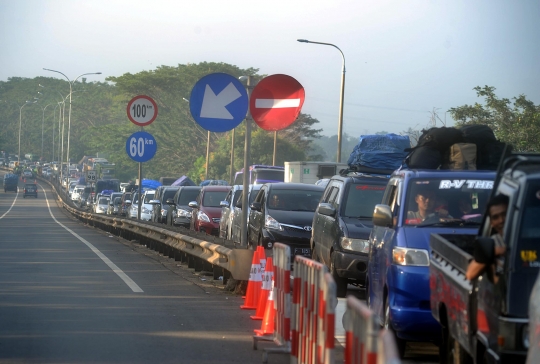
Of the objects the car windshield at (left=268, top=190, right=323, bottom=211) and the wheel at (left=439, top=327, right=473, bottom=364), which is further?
the car windshield at (left=268, top=190, right=323, bottom=211)

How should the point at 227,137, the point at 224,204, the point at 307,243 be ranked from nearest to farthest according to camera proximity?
the point at 307,243
the point at 224,204
the point at 227,137

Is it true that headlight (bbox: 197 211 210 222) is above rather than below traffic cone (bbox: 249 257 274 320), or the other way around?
below

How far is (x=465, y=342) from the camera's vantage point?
5.66 m

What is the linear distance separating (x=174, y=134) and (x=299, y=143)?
1164 centimetres

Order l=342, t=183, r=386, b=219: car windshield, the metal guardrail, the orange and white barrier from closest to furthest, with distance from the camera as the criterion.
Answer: the orange and white barrier, the metal guardrail, l=342, t=183, r=386, b=219: car windshield

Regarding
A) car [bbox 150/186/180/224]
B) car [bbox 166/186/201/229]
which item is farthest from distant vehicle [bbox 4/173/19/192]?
car [bbox 166/186/201/229]

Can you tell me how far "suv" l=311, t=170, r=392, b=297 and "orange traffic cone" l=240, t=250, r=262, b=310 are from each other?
192 cm

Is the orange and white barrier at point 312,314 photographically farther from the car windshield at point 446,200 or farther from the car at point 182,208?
the car at point 182,208

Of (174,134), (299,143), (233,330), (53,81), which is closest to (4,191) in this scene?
(174,134)

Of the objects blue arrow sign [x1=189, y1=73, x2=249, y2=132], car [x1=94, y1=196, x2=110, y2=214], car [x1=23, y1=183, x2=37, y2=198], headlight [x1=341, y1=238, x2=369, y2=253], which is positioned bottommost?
car [x1=23, y1=183, x2=37, y2=198]

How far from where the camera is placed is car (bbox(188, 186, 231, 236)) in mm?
24109

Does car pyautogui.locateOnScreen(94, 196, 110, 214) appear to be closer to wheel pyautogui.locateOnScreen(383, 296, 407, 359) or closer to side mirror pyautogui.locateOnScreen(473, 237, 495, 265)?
wheel pyautogui.locateOnScreen(383, 296, 407, 359)

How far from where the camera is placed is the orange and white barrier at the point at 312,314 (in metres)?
5.27

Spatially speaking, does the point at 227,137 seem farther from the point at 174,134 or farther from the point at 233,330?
the point at 233,330
